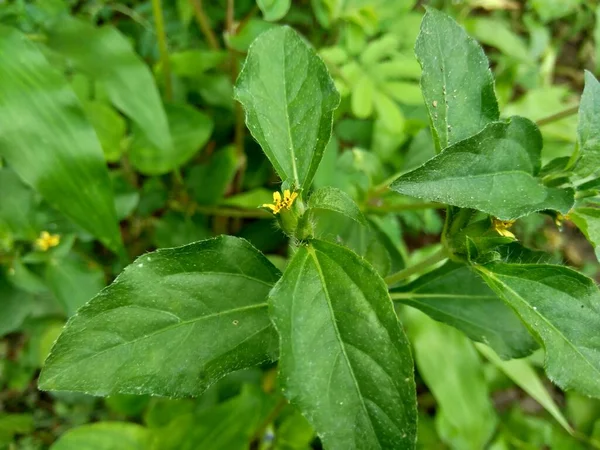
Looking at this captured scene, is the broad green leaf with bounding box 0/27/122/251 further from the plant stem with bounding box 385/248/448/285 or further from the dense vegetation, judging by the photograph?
the plant stem with bounding box 385/248/448/285

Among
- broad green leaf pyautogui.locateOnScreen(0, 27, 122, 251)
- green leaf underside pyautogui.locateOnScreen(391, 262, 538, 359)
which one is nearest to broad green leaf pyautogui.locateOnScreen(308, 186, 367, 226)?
green leaf underside pyautogui.locateOnScreen(391, 262, 538, 359)

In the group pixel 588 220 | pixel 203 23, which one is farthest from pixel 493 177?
pixel 203 23

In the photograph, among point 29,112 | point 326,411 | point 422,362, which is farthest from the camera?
point 422,362

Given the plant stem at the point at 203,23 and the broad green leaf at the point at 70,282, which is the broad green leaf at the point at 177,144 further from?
the broad green leaf at the point at 70,282

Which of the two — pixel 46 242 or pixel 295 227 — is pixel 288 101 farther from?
pixel 46 242

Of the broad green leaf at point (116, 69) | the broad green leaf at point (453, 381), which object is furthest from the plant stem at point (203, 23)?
the broad green leaf at point (453, 381)

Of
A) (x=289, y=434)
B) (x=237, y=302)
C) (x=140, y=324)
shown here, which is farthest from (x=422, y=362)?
(x=140, y=324)

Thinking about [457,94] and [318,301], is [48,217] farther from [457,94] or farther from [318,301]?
[457,94]
